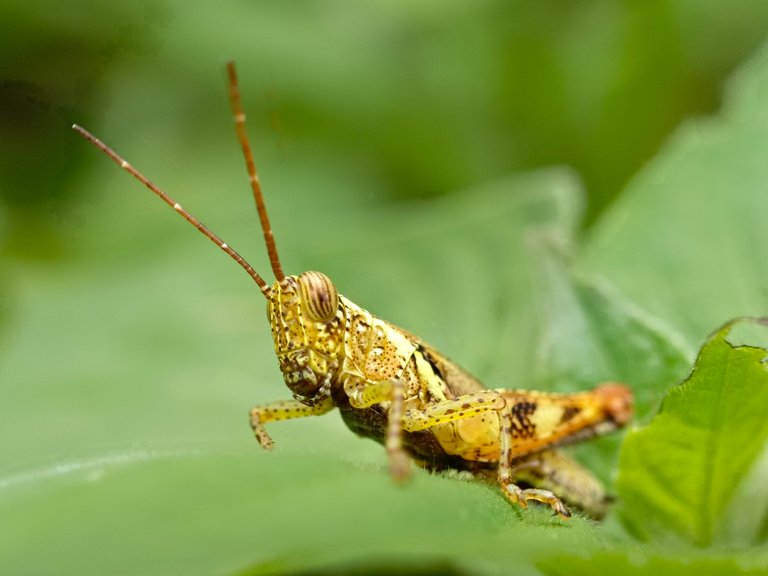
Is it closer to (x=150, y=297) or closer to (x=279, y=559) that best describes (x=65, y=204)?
(x=150, y=297)

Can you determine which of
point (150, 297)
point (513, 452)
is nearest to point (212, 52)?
point (150, 297)

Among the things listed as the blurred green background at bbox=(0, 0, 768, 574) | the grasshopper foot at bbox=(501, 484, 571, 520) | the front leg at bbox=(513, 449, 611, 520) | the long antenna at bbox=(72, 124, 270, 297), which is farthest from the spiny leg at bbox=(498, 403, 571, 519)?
the long antenna at bbox=(72, 124, 270, 297)

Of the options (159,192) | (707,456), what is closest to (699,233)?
(707,456)

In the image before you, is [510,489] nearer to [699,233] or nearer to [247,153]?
[247,153]

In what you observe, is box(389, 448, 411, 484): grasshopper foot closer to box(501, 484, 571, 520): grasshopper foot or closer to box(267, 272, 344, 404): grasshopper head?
box(501, 484, 571, 520): grasshopper foot

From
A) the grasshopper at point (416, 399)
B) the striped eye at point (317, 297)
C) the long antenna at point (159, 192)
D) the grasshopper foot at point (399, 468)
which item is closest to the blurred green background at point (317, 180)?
the grasshopper at point (416, 399)

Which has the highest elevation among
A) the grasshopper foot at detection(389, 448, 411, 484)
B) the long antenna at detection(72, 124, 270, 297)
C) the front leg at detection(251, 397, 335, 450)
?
the long antenna at detection(72, 124, 270, 297)

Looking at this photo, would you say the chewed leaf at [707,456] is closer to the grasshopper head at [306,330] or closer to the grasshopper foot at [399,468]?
the grasshopper foot at [399,468]
